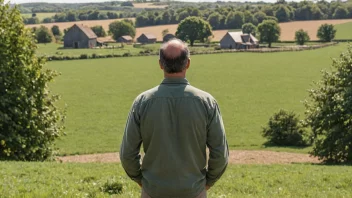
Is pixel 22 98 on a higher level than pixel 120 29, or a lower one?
higher

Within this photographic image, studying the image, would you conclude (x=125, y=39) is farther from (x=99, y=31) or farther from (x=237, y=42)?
(x=237, y=42)

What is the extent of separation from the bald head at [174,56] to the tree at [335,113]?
1939 centimetres

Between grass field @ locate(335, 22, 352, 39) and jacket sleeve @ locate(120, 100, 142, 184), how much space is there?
503 ft

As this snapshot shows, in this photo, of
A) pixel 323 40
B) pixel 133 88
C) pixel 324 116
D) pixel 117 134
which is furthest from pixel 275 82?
pixel 323 40

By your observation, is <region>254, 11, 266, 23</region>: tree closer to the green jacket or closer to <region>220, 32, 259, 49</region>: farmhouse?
<region>220, 32, 259, 49</region>: farmhouse

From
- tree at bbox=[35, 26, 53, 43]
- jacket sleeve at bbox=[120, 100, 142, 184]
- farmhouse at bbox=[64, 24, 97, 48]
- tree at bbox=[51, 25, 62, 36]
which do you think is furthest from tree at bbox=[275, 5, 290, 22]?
jacket sleeve at bbox=[120, 100, 142, 184]

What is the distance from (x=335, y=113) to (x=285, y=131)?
981cm

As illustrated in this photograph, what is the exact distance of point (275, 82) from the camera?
2662 inches

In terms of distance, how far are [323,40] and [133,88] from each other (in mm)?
101406

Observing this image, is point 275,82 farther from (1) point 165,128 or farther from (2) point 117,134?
(1) point 165,128

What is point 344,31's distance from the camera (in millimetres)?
161625

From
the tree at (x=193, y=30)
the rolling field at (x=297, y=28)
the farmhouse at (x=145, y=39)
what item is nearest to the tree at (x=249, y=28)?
the rolling field at (x=297, y=28)

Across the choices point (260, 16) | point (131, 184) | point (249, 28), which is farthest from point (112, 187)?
point (260, 16)

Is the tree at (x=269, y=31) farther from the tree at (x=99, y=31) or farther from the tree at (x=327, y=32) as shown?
the tree at (x=99, y=31)
